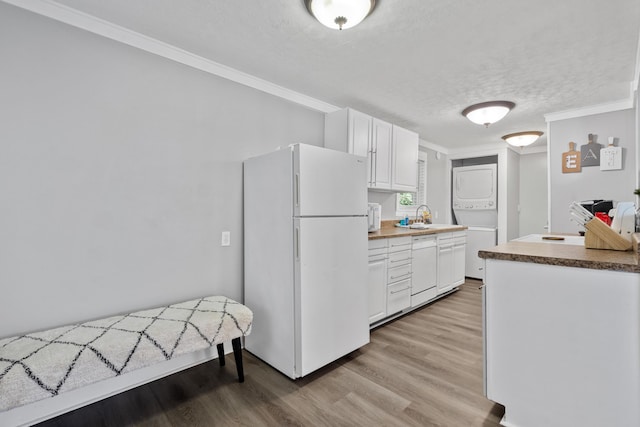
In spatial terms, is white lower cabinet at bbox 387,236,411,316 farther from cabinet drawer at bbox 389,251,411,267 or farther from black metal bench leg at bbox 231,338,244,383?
black metal bench leg at bbox 231,338,244,383

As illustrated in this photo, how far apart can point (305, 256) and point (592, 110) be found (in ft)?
12.8

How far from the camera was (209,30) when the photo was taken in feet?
6.70

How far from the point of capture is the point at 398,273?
10.4ft

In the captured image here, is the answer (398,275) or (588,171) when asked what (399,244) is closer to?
(398,275)

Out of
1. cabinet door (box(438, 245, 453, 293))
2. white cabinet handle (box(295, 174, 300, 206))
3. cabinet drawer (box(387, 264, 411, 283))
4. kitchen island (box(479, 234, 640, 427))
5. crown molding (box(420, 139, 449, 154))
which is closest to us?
kitchen island (box(479, 234, 640, 427))

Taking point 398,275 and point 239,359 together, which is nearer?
point 239,359

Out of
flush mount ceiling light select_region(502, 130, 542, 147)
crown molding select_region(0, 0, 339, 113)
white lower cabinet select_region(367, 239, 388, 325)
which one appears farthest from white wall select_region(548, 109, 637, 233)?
crown molding select_region(0, 0, 339, 113)

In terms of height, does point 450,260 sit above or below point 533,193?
below

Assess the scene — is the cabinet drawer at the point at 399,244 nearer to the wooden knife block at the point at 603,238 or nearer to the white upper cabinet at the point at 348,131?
the white upper cabinet at the point at 348,131

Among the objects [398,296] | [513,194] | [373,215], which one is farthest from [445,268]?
[513,194]

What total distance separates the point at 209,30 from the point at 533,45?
234 cm

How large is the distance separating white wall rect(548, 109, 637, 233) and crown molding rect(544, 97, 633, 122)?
1.6 inches

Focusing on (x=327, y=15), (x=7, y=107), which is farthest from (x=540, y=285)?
(x=7, y=107)

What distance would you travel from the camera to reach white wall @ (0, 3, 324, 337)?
1699 mm
